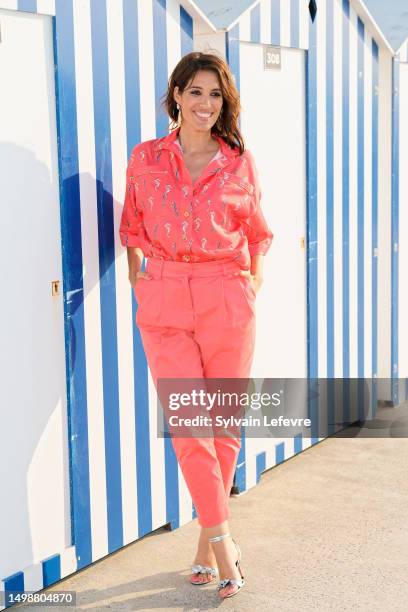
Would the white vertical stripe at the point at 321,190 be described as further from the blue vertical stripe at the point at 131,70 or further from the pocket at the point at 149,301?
the pocket at the point at 149,301

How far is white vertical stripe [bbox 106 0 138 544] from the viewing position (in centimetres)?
314

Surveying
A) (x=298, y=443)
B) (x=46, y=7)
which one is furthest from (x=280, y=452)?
(x=46, y=7)

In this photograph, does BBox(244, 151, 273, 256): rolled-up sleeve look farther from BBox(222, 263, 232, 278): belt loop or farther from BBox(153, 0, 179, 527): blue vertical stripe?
BBox(153, 0, 179, 527): blue vertical stripe

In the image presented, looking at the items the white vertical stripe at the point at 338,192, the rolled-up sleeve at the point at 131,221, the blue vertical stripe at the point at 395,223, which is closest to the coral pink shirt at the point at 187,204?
the rolled-up sleeve at the point at 131,221

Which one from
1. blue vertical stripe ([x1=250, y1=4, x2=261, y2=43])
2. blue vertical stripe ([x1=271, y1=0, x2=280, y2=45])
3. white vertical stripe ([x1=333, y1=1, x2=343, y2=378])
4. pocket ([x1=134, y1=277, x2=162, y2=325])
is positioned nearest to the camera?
pocket ([x1=134, y1=277, x2=162, y2=325])

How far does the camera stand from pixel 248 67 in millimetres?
3777

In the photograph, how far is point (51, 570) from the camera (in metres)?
2.99

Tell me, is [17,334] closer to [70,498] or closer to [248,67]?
[70,498]

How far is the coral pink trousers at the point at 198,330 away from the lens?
2871 millimetres

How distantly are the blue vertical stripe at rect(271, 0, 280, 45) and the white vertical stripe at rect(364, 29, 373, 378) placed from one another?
0.86 metres

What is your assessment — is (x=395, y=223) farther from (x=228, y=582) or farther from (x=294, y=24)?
(x=228, y=582)

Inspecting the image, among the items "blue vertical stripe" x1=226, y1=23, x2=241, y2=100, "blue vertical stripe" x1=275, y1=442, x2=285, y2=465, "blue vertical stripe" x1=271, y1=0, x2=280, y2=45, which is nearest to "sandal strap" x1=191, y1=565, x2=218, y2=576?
"blue vertical stripe" x1=275, y1=442, x2=285, y2=465

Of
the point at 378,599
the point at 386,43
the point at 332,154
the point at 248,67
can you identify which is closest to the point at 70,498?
the point at 378,599

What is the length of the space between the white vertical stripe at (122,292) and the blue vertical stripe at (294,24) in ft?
3.59
